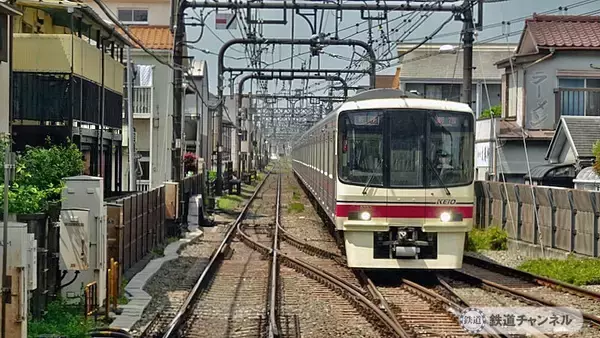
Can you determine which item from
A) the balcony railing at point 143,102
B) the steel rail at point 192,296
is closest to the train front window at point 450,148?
the steel rail at point 192,296

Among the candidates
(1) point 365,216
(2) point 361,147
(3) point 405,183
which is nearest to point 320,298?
(1) point 365,216

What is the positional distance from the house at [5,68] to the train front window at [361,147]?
4648 millimetres

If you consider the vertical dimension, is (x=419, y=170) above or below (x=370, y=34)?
below

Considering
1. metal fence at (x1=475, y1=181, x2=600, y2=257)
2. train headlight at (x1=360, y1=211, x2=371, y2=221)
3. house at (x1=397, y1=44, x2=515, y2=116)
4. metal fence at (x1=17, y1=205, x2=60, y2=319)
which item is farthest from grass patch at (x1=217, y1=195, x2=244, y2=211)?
metal fence at (x1=17, y1=205, x2=60, y2=319)

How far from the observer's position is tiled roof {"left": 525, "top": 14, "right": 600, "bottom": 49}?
23531 mm

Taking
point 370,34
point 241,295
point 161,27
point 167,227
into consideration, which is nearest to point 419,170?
point 241,295

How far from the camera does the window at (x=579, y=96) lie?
928 inches

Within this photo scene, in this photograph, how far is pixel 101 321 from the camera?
338 inches

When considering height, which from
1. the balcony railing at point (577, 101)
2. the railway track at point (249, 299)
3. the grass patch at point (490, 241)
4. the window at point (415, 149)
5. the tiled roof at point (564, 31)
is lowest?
the railway track at point (249, 299)

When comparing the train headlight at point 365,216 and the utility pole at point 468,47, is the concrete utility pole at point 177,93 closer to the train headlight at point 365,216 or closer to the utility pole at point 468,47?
the utility pole at point 468,47

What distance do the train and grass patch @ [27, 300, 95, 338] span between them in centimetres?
437

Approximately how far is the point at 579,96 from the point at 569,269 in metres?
12.8

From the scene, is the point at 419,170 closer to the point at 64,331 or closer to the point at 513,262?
the point at 513,262

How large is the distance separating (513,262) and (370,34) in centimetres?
798
